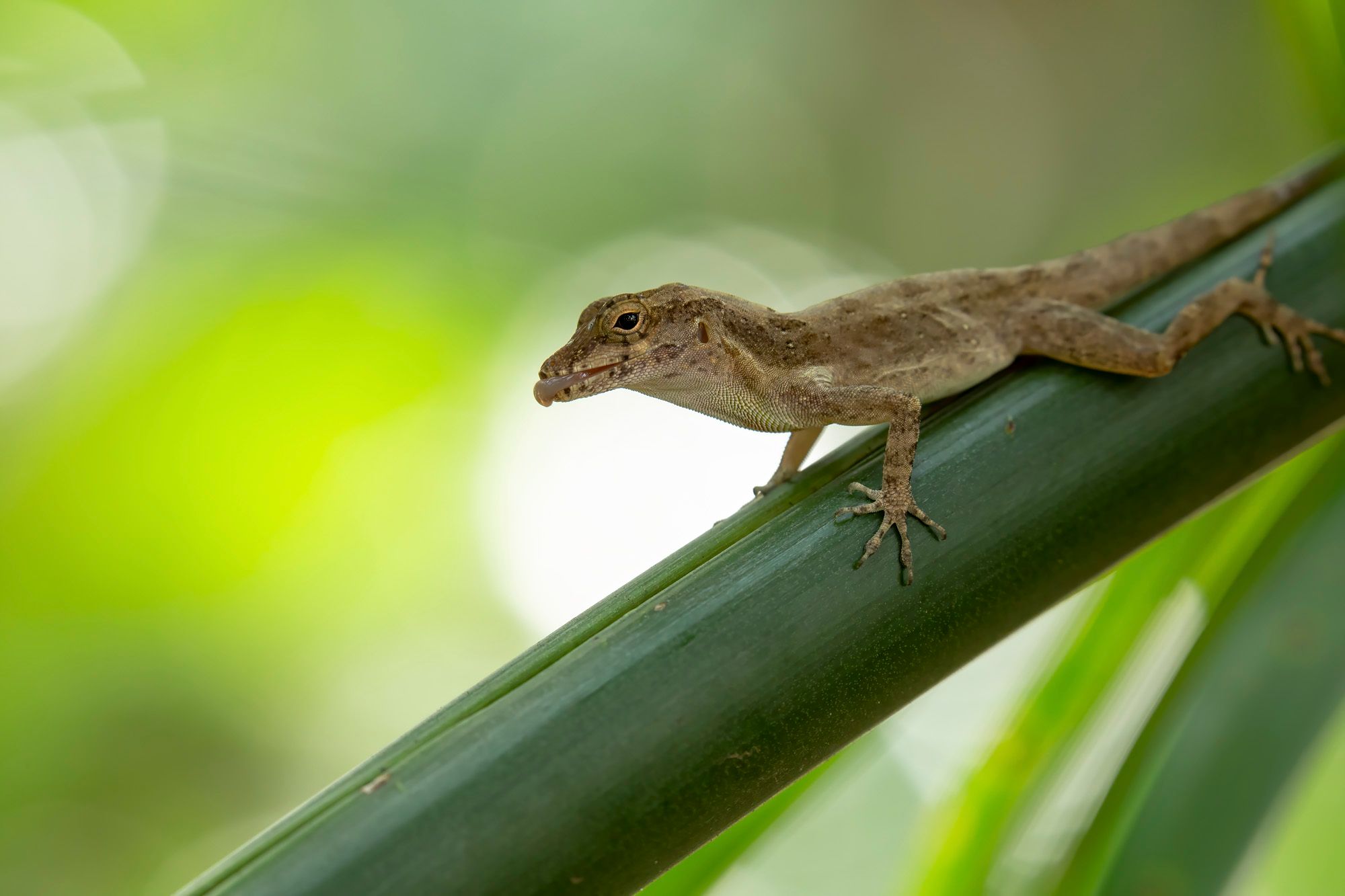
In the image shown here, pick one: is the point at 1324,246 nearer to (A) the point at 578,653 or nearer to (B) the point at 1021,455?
(B) the point at 1021,455

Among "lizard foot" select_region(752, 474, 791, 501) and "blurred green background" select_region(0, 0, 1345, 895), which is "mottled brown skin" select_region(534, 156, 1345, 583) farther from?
"blurred green background" select_region(0, 0, 1345, 895)

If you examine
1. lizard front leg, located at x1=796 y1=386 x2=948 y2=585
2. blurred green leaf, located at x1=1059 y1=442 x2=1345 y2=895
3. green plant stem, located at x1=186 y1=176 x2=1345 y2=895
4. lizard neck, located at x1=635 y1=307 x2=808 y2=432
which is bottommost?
blurred green leaf, located at x1=1059 y1=442 x2=1345 y2=895

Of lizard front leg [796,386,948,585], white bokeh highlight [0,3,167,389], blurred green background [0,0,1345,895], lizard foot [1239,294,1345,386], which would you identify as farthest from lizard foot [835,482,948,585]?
white bokeh highlight [0,3,167,389]

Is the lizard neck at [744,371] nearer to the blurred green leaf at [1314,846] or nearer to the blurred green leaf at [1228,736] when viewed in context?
the blurred green leaf at [1228,736]

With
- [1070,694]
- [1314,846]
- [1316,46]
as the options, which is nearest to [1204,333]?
[1316,46]

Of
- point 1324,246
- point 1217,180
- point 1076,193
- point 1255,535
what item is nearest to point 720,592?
point 1255,535

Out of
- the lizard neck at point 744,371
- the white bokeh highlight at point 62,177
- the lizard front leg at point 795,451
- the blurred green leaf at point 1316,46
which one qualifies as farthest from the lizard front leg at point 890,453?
the white bokeh highlight at point 62,177
